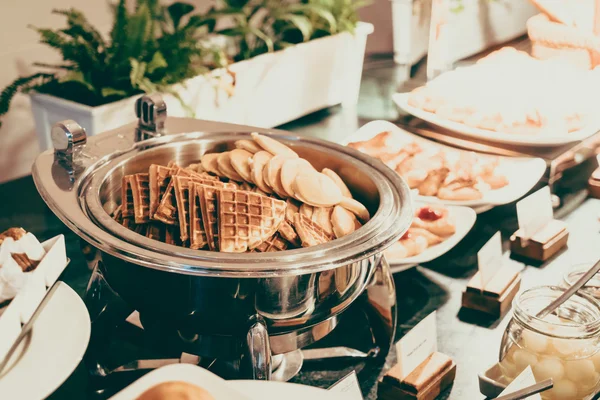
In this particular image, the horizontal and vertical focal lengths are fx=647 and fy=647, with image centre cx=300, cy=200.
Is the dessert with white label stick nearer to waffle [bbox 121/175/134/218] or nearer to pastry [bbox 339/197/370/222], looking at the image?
waffle [bbox 121/175/134/218]

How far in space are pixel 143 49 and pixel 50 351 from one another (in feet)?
4.22

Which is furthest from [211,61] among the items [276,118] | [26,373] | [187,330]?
[26,373]

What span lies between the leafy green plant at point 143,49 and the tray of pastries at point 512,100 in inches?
18.7

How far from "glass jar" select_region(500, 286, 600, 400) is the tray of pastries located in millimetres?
837

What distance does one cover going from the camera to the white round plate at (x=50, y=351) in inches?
27.7

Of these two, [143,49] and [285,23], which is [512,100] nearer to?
[285,23]

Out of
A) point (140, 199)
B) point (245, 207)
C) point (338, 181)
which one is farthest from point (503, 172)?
point (140, 199)

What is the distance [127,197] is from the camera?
1023 millimetres

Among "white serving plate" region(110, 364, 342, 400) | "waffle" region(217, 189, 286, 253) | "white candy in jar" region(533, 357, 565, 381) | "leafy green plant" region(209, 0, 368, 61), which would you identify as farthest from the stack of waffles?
"leafy green plant" region(209, 0, 368, 61)

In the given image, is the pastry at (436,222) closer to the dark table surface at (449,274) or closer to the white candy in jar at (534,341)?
the dark table surface at (449,274)

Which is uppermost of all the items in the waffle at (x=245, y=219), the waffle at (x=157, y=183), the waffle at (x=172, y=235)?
the waffle at (x=157, y=183)

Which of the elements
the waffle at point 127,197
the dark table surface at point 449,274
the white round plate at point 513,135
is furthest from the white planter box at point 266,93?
the waffle at point 127,197

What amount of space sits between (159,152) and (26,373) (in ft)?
1.76

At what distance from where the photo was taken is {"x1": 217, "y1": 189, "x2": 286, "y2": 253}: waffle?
925 millimetres
